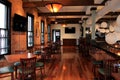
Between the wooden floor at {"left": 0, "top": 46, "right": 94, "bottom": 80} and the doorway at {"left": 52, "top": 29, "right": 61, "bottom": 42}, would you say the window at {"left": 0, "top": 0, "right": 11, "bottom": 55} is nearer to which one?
the wooden floor at {"left": 0, "top": 46, "right": 94, "bottom": 80}

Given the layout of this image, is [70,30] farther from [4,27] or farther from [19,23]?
[4,27]

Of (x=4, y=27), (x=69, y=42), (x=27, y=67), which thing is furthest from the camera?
(x=69, y=42)

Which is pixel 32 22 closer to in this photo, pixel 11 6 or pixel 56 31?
pixel 11 6

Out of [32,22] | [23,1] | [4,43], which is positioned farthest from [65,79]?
[32,22]

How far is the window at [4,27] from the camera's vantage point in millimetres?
6223

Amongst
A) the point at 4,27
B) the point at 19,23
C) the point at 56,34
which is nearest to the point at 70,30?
the point at 56,34

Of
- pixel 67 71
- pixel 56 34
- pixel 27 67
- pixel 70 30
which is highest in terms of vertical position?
pixel 70 30

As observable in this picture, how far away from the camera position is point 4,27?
6543 millimetres

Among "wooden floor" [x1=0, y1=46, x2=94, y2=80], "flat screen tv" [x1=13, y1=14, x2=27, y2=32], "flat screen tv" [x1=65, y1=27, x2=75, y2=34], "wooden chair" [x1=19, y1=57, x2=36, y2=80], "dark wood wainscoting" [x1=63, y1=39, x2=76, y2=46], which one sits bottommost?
"wooden floor" [x1=0, y1=46, x2=94, y2=80]

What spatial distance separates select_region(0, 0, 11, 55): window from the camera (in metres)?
6.22

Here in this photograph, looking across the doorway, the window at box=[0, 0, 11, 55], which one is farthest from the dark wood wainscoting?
the window at box=[0, 0, 11, 55]

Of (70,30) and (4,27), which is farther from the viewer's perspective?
(70,30)

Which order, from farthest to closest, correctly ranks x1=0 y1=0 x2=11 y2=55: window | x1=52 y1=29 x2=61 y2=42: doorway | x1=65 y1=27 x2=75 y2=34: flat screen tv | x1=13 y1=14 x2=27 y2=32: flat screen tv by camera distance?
x1=52 y1=29 x2=61 y2=42: doorway → x1=65 y1=27 x2=75 y2=34: flat screen tv → x1=13 y1=14 x2=27 y2=32: flat screen tv → x1=0 y1=0 x2=11 y2=55: window

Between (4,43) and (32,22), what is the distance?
4.35 metres
